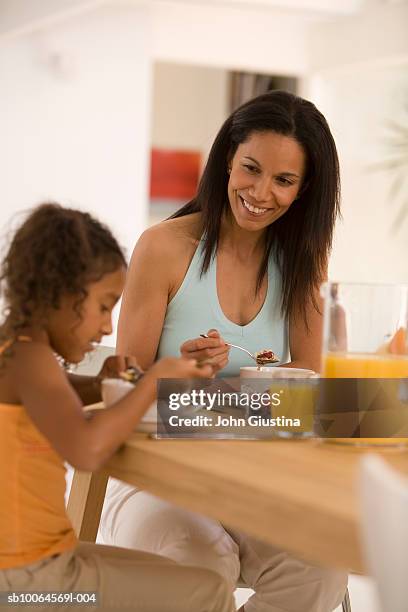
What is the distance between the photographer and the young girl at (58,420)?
1.40m

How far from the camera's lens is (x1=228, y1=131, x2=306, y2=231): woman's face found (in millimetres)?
2146

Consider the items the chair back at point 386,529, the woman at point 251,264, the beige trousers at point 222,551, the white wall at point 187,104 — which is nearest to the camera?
the chair back at point 386,529

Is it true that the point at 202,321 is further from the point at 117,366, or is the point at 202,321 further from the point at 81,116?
the point at 81,116

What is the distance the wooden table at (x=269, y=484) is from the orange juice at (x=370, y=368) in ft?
0.06

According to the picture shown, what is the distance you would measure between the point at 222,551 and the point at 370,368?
1.90 ft

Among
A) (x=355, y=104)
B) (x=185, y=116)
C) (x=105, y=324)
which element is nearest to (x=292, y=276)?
(x=105, y=324)

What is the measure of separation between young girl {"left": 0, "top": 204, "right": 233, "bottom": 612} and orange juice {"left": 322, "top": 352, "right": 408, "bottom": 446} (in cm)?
20

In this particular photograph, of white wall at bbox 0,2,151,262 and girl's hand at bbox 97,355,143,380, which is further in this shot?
white wall at bbox 0,2,151,262

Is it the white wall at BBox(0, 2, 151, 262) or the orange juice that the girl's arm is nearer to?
the orange juice

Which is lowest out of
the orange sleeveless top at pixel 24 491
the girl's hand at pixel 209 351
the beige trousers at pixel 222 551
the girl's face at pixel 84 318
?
the beige trousers at pixel 222 551

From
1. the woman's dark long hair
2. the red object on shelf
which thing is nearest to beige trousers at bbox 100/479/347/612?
the woman's dark long hair

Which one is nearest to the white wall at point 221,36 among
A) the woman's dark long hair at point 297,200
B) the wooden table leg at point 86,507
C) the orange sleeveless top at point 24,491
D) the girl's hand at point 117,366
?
the woman's dark long hair at point 297,200

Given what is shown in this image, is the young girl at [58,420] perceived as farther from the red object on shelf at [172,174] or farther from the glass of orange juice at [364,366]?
the red object on shelf at [172,174]

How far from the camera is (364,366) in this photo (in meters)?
1.51
